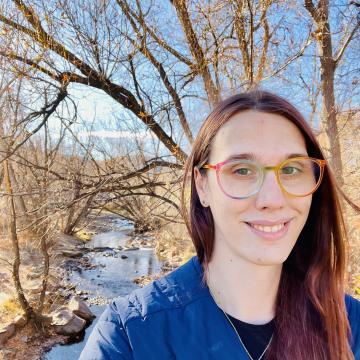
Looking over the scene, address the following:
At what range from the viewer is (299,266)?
4.16 ft

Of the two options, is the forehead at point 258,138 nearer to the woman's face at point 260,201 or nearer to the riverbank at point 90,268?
the woman's face at point 260,201

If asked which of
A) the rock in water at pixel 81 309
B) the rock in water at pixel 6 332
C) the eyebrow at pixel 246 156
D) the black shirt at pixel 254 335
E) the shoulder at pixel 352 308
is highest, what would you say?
the eyebrow at pixel 246 156

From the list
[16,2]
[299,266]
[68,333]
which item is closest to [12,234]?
[68,333]

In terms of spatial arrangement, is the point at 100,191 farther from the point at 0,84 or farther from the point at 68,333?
the point at 68,333

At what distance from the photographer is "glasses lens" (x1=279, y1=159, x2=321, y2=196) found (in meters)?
1.02

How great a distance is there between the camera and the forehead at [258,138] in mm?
1020

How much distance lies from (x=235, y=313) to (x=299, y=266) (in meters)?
0.34

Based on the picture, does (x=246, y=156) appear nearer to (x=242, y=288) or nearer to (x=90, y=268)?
(x=242, y=288)

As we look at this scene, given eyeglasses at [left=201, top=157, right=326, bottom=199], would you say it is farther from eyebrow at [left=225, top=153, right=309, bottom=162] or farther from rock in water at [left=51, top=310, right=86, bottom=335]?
rock in water at [left=51, top=310, right=86, bottom=335]

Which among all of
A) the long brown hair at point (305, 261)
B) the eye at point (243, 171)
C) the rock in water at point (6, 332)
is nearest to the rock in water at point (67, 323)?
the rock in water at point (6, 332)

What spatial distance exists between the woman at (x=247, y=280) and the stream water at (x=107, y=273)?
24.1 ft

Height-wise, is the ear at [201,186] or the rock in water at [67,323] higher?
the ear at [201,186]

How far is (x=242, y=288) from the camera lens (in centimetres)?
108

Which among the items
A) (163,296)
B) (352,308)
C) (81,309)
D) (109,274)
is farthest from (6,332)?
(352,308)
